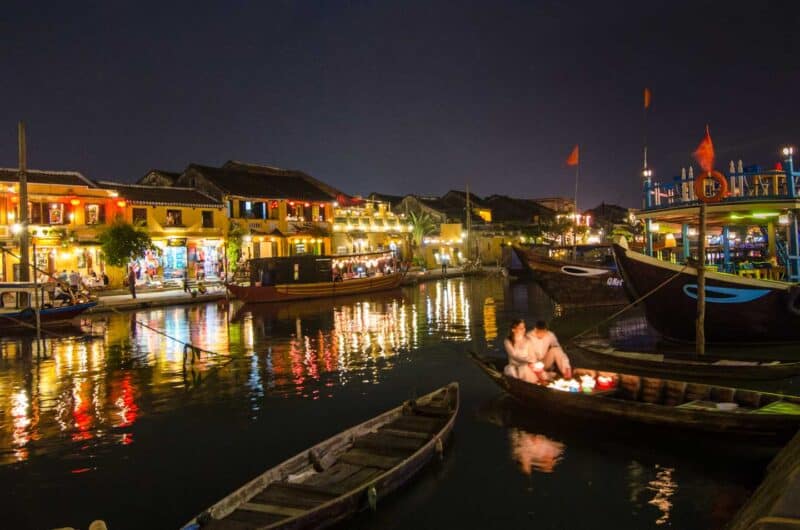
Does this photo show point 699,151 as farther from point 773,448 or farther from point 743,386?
point 773,448

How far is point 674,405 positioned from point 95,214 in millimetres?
32628

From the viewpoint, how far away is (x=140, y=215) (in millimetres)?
36781

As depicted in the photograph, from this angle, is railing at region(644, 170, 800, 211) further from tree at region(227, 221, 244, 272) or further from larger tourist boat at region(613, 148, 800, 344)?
tree at region(227, 221, 244, 272)

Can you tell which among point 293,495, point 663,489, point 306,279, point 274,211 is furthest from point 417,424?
point 274,211

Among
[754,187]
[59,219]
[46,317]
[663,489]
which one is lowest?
[663,489]

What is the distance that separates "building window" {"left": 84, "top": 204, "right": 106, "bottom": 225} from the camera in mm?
33969

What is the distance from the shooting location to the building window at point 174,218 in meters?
38.2

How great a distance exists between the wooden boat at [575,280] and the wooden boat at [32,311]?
17.7 metres

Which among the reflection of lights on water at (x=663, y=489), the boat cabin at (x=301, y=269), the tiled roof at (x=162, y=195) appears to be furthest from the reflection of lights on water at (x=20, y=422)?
the tiled roof at (x=162, y=195)

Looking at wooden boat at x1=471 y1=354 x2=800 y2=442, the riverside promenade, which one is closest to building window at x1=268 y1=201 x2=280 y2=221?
the riverside promenade

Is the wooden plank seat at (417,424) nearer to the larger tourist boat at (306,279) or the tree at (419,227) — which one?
the larger tourist boat at (306,279)

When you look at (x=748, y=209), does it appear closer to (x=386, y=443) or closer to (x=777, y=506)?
(x=386, y=443)

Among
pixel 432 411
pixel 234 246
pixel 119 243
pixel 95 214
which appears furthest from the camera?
pixel 234 246

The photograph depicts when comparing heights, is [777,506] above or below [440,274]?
below
